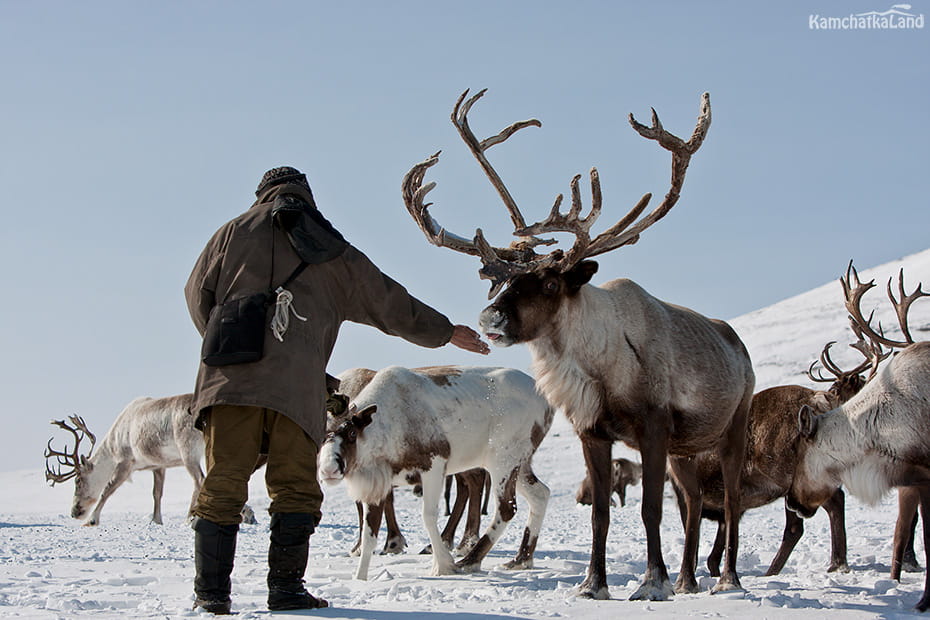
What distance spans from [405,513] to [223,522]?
1660cm

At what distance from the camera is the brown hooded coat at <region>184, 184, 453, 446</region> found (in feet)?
15.5

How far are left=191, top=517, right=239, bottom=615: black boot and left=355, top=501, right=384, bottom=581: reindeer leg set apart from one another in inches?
142

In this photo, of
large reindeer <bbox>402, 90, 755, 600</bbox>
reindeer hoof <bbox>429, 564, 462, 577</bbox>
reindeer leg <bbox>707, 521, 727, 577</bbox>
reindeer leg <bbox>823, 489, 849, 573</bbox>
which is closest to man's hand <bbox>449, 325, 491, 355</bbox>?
large reindeer <bbox>402, 90, 755, 600</bbox>

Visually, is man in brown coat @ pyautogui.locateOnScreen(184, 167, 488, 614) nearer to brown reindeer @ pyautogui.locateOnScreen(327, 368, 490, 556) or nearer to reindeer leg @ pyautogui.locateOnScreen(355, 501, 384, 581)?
reindeer leg @ pyautogui.locateOnScreen(355, 501, 384, 581)

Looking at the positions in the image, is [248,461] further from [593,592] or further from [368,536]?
[368,536]

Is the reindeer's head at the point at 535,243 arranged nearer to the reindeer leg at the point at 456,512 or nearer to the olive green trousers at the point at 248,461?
the olive green trousers at the point at 248,461

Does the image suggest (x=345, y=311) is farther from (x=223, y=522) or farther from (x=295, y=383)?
(x=223, y=522)

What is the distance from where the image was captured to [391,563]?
32.4 ft

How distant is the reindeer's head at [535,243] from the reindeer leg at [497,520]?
3082 mm

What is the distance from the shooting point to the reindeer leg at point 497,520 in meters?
8.92

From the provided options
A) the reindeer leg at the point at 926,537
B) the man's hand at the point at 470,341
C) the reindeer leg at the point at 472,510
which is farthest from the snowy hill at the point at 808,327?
the man's hand at the point at 470,341

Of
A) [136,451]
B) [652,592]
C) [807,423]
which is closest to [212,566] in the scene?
[652,592]

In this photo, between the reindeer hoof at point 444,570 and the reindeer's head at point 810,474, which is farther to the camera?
the reindeer hoof at point 444,570

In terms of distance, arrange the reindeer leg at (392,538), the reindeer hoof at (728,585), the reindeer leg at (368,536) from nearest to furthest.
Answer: the reindeer hoof at (728,585) → the reindeer leg at (368,536) → the reindeer leg at (392,538)
